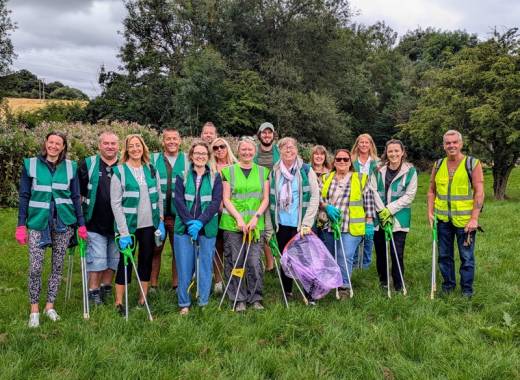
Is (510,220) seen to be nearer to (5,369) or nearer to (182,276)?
(182,276)

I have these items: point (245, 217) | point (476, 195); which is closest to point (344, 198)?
point (245, 217)

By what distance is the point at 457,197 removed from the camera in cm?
549

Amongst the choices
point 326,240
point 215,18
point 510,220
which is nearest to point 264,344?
point 326,240

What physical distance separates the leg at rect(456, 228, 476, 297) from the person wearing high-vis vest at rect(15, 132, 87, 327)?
453cm

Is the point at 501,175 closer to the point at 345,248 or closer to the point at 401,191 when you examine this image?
the point at 401,191

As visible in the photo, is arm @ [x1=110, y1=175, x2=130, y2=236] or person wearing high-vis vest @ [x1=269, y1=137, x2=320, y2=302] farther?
person wearing high-vis vest @ [x1=269, y1=137, x2=320, y2=302]

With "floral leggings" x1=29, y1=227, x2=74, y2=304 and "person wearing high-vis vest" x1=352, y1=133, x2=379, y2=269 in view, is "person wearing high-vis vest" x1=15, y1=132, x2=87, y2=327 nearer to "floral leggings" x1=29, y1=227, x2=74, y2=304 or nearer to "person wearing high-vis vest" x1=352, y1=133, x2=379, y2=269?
"floral leggings" x1=29, y1=227, x2=74, y2=304

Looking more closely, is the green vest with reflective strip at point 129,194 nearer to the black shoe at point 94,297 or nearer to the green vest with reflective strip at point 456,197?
the black shoe at point 94,297

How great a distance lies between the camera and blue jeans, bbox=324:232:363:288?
5.72 m

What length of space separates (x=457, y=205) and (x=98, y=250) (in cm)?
442

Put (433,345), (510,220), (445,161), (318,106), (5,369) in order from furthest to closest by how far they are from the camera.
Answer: (318,106)
(510,220)
(445,161)
(433,345)
(5,369)

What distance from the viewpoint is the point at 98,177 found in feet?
16.8

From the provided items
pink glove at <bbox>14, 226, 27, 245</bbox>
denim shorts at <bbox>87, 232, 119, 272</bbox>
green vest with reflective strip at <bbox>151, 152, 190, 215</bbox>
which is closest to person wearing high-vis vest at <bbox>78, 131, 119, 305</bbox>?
denim shorts at <bbox>87, 232, 119, 272</bbox>

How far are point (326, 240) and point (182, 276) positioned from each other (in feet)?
6.51
